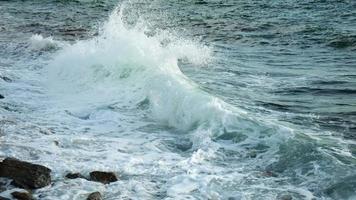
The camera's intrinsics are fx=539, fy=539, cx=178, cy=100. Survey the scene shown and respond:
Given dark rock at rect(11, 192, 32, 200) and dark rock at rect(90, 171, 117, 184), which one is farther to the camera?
dark rock at rect(90, 171, 117, 184)

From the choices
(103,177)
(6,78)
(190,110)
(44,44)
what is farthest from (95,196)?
(44,44)

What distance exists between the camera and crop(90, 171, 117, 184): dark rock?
823 centimetres

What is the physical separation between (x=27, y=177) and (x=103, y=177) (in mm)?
1131

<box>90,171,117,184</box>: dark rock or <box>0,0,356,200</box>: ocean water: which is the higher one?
<box>90,171,117,184</box>: dark rock

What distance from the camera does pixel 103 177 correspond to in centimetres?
828

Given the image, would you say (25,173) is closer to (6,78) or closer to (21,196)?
(21,196)

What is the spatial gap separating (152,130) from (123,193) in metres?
3.54

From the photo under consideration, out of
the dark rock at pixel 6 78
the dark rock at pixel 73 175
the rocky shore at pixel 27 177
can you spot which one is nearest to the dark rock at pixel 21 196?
the rocky shore at pixel 27 177

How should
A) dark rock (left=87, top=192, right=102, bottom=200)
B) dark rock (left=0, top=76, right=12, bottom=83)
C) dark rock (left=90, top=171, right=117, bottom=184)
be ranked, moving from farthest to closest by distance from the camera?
dark rock (left=0, top=76, right=12, bottom=83)
dark rock (left=90, top=171, right=117, bottom=184)
dark rock (left=87, top=192, right=102, bottom=200)

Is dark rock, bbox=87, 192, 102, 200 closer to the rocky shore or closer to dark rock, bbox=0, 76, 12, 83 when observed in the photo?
the rocky shore

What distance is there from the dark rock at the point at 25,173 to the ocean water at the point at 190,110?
164 millimetres

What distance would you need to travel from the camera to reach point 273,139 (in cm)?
995

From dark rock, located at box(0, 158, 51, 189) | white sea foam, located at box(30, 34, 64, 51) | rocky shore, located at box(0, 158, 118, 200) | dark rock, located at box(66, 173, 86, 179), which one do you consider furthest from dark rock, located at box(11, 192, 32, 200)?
white sea foam, located at box(30, 34, 64, 51)

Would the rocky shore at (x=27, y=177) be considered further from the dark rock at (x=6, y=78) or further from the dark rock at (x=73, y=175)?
the dark rock at (x=6, y=78)
